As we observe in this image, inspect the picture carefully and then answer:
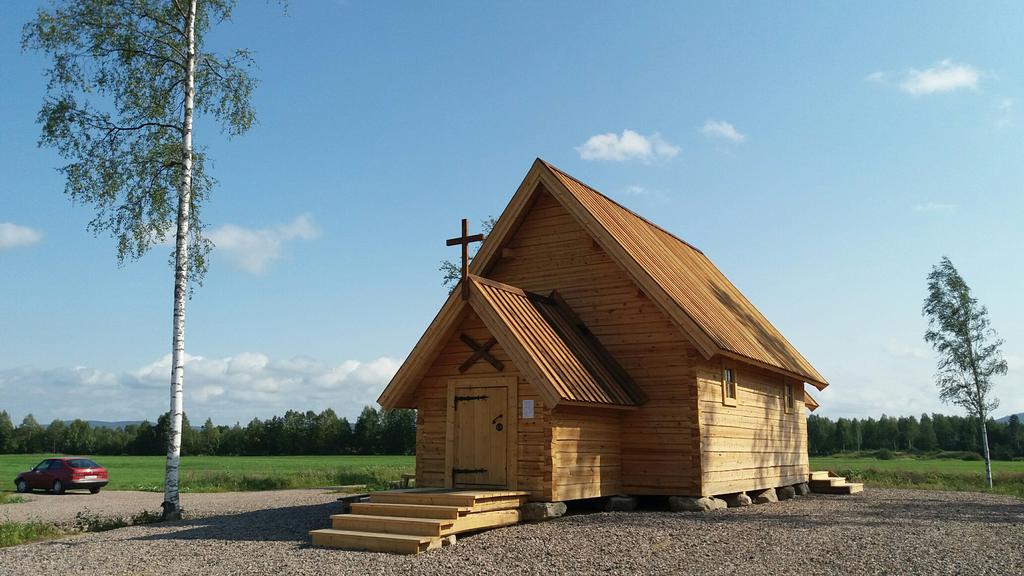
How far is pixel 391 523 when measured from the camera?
39.2 ft

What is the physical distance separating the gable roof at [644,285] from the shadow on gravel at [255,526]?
2.88 meters

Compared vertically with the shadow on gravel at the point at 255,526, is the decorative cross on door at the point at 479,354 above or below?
above

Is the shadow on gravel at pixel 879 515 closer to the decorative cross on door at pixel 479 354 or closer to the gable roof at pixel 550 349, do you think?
the gable roof at pixel 550 349

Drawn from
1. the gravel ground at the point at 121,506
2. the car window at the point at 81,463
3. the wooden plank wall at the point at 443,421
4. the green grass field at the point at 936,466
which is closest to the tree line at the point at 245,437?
the green grass field at the point at 936,466

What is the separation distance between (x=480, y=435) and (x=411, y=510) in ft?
8.72

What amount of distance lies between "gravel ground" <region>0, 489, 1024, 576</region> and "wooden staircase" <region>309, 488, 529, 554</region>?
0.95 feet

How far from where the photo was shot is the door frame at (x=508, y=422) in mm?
14273

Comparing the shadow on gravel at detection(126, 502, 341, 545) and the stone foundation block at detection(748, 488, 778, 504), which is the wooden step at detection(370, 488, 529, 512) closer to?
the shadow on gravel at detection(126, 502, 341, 545)

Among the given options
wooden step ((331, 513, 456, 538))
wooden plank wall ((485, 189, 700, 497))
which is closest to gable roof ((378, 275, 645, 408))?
wooden plank wall ((485, 189, 700, 497))

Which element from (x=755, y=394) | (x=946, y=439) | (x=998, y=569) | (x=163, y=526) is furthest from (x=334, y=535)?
(x=946, y=439)

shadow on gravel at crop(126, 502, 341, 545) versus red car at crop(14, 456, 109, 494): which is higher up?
shadow on gravel at crop(126, 502, 341, 545)

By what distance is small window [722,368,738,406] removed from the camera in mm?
17125

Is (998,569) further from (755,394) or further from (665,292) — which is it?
(755,394)

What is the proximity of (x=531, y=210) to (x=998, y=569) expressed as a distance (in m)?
12.0
